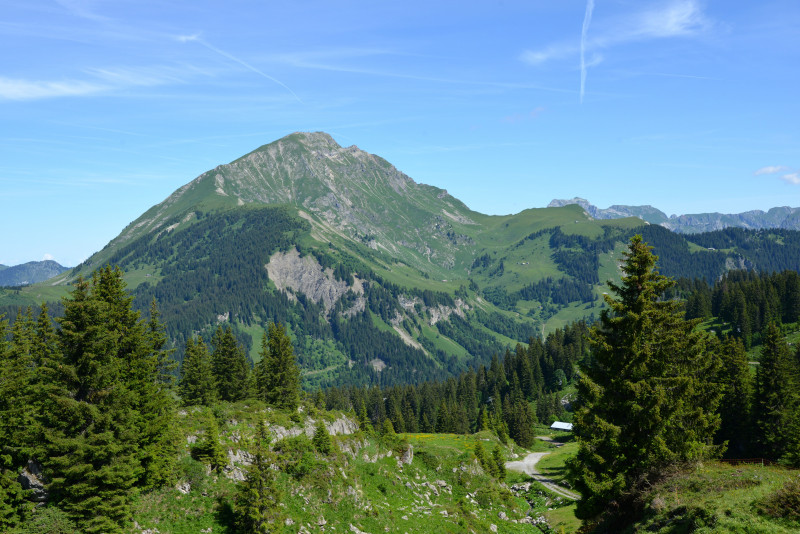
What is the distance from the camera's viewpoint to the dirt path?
70.5m

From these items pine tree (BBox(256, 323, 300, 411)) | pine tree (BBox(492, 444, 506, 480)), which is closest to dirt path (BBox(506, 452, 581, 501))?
pine tree (BBox(492, 444, 506, 480))

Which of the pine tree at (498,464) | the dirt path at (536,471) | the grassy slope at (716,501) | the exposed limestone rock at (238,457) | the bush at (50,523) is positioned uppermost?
the grassy slope at (716,501)

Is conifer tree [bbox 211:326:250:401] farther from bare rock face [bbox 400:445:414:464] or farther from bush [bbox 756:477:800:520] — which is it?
bush [bbox 756:477:800:520]

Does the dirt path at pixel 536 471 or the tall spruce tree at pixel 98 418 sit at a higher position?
the tall spruce tree at pixel 98 418

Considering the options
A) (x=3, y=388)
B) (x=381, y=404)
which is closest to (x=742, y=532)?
(x=3, y=388)

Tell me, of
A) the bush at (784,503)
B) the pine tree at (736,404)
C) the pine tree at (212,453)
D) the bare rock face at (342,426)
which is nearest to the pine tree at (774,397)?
the pine tree at (736,404)

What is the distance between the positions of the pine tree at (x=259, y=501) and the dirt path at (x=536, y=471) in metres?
44.3

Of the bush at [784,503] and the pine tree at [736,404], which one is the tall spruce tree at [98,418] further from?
the pine tree at [736,404]

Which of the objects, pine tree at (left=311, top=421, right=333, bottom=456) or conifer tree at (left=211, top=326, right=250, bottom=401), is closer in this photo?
pine tree at (left=311, top=421, right=333, bottom=456)

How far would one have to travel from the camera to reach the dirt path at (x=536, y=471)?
231ft

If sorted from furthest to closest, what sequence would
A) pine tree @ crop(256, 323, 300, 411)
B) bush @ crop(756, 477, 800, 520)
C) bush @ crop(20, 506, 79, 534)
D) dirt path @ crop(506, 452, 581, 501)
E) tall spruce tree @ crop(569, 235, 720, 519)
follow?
pine tree @ crop(256, 323, 300, 411) < dirt path @ crop(506, 452, 581, 501) < bush @ crop(20, 506, 79, 534) < tall spruce tree @ crop(569, 235, 720, 519) < bush @ crop(756, 477, 800, 520)

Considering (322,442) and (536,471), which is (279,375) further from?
(536,471)

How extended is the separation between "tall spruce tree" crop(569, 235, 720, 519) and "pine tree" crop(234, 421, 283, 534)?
19.9m

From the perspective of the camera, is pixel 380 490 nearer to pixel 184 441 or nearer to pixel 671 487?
pixel 184 441
